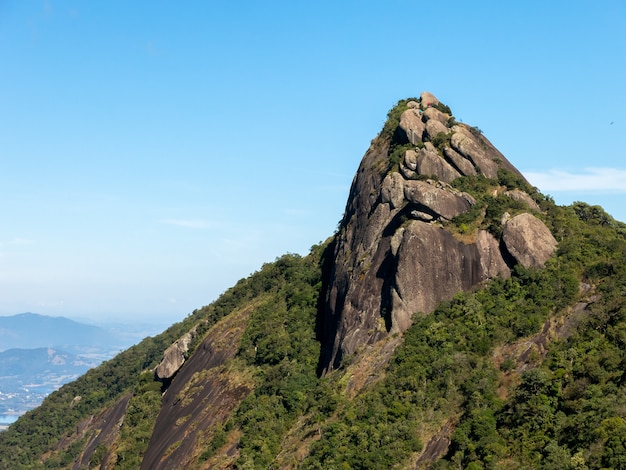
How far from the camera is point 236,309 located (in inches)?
3927

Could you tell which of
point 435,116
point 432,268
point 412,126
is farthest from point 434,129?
point 432,268

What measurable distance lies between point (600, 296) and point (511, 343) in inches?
349

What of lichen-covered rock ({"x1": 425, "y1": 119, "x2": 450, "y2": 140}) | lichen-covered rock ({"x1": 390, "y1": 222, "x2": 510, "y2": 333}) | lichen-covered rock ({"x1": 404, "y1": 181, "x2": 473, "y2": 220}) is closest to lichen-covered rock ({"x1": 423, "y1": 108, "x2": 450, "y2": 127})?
lichen-covered rock ({"x1": 425, "y1": 119, "x2": 450, "y2": 140})

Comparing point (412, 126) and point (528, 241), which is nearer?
point (528, 241)

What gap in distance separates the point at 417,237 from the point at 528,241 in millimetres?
11156

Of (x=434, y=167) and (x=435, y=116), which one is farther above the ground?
(x=435, y=116)

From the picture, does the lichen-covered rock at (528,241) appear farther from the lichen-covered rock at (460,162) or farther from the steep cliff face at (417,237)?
the lichen-covered rock at (460,162)

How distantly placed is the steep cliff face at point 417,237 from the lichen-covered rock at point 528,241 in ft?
0.33

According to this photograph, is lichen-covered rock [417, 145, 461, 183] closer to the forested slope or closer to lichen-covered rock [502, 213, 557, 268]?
the forested slope

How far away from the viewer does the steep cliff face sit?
69000mm

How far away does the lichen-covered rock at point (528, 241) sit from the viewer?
68.1m

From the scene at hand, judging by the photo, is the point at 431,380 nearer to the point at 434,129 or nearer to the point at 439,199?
the point at 439,199

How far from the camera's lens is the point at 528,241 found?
6881 cm

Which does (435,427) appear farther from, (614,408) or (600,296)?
(600,296)
